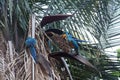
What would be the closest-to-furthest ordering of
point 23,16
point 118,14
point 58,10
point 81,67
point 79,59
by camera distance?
point 79,59
point 23,16
point 58,10
point 81,67
point 118,14

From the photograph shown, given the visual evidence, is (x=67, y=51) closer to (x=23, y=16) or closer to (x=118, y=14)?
(x=23, y=16)

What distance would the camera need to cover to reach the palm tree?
5.06ft

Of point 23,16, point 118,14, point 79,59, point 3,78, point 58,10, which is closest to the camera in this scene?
point 3,78

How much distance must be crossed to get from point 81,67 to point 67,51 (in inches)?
26.2

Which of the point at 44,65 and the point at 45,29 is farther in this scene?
the point at 45,29

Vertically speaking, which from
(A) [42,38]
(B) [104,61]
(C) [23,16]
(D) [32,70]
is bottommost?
(B) [104,61]

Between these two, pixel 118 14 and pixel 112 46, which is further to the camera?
pixel 118 14

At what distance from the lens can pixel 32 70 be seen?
1.45 metres

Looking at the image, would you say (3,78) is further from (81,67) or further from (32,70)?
(81,67)

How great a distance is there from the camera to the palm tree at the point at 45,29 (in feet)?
5.06

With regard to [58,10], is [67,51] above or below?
below

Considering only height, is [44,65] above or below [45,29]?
below

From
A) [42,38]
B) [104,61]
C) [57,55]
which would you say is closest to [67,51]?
[57,55]

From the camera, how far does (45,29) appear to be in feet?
6.40
